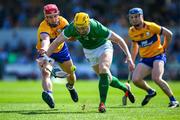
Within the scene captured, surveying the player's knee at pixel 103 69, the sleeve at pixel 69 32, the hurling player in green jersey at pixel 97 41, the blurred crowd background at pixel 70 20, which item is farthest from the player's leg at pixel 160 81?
the blurred crowd background at pixel 70 20

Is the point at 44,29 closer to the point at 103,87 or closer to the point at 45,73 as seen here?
the point at 45,73

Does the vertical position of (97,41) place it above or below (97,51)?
above

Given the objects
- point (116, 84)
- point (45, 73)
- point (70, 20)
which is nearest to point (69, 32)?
point (45, 73)

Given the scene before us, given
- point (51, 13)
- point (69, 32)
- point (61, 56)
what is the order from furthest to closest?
point (61, 56), point (51, 13), point (69, 32)

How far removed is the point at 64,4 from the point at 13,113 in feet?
81.3

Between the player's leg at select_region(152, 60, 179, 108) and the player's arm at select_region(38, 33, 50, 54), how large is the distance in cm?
298

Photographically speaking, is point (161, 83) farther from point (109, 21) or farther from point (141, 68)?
point (109, 21)

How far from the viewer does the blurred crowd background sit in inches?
1513

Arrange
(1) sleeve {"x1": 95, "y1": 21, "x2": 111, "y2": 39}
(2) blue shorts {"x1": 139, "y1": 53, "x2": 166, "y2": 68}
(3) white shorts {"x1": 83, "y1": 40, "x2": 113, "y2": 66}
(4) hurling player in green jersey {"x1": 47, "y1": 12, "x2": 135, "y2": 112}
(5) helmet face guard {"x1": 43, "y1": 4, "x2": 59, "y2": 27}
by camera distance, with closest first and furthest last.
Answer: (4) hurling player in green jersey {"x1": 47, "y1": 12, "x2": 135, "y2": 112}
(1) sleeve {"x1": 95, "y1": 21, "x2": 111, "y2": 39}
(3) white shorts {"x1": 83, "y1": 40, "x2": 113, "y2": 66}
(5) helmet face guard {"x1": 43, "y1": 4, "x2": 59, "y2": 27}
(2) blue shorts {"x1": 139, "y1": 53, "x2": 166, "y2": 68}

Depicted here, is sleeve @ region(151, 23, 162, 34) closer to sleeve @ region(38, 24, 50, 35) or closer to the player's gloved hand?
sleeve @ region(38, 24, 50, 35)

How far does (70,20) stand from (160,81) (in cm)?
2129

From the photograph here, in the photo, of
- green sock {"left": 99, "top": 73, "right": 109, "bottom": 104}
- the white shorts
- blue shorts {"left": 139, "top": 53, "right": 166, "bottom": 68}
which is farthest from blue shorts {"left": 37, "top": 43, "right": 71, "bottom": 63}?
green sock {"left": 99, "top": 73, "right": 109, "bottom": 104}

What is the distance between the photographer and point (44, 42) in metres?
16.8

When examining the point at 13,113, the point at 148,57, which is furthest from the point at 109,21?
the point at 13,113
